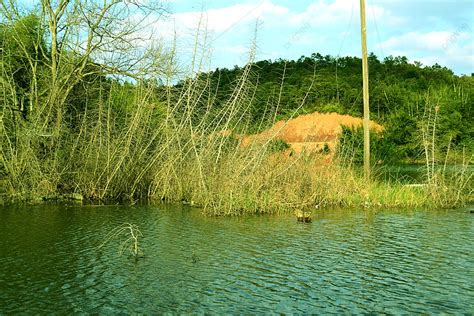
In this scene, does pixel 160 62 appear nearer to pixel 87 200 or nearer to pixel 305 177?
pixel 87 200

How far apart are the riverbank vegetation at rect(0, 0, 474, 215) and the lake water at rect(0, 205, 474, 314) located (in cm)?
207

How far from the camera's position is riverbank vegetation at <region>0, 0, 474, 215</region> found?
15227mm

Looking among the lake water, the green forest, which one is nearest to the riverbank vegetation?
the lake water

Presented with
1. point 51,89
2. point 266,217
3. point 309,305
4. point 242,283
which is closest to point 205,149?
point 266,217

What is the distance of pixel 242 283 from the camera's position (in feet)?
26.0

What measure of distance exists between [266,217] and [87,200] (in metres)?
6.86

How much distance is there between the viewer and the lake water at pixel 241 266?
23.1 feet

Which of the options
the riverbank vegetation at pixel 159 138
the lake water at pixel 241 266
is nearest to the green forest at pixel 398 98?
the riverbank vegetation at pixel 159 138

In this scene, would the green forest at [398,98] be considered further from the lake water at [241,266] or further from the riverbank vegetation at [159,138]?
the lake water at [241,266]

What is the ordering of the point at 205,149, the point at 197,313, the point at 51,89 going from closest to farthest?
the point at 197,313 < the point at 205,149 < the point at 51,89

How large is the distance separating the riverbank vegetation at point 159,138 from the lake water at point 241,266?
2.07 m

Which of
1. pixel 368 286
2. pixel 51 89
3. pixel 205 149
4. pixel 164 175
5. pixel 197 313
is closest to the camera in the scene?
pixel 197 313

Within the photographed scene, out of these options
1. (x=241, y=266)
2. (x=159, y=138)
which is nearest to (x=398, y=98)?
(x=159, y=138)

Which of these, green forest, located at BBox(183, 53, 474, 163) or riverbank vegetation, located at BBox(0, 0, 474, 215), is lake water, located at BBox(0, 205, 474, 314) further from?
green forest, located at BBox(183, 53, 474, 163)
